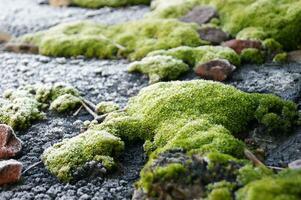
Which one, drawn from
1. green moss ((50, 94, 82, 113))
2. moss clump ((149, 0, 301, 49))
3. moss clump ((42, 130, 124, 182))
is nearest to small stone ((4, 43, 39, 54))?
moss clump ((149, 0, 301, 49))

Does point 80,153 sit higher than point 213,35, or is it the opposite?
point 213,35

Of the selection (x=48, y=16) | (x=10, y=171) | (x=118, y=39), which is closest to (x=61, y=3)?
(x=48, y=16)

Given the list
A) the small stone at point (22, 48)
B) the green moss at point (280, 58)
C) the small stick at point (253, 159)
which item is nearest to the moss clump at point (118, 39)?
the small stone at point (22, 48)

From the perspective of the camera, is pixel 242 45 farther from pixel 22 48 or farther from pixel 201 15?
pixel 22 48

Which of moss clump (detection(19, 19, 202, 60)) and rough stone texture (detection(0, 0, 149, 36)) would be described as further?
rough stone texture (detection(0, 0, 149, 36))

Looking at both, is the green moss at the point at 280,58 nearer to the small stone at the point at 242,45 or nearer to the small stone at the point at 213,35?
the small stone at the point at 242,45

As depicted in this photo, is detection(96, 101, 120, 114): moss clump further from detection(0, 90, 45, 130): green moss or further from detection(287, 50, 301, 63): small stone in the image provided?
detection(287, 50, 301, 63): small stone
